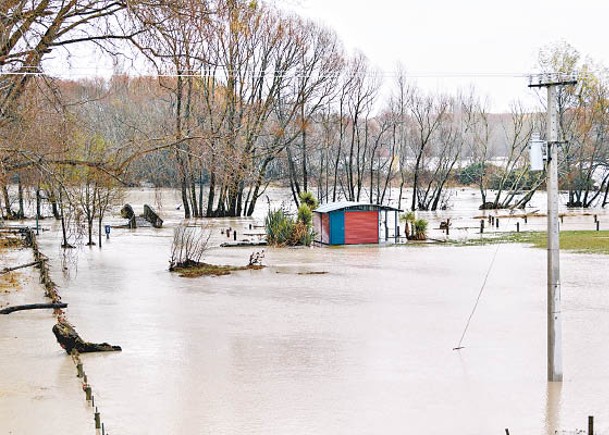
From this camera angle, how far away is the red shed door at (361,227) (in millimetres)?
39750

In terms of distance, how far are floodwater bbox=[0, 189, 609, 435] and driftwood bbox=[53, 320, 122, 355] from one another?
9.5 inches

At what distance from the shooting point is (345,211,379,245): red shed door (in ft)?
130

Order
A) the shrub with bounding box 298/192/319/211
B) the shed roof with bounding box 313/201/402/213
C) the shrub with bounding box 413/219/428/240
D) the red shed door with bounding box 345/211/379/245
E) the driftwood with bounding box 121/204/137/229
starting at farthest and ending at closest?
the driftwood with bounding box 121/204/137/229 < the shrub with bounding box 298/192/319/211 < the shrub with bounding box 413/219/428/240 < the red shed door with bounding box 345/211/379/245 < the shed roof with bounding box 313/201/402/213

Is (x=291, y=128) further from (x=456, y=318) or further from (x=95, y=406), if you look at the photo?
(x=95, y=406)

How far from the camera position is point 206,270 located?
28875 millimetres

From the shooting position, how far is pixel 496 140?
94.1 m

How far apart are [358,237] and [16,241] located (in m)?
14.5

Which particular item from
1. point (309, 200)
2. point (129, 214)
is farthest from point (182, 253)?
point (129, 214)

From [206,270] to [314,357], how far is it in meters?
14.3

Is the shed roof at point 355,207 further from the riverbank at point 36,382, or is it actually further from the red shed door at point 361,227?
the riverbank at point 36,382

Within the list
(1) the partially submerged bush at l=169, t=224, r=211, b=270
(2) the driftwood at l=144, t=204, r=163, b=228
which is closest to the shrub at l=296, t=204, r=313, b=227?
(1) the partially submerged bush at l=169, t=224, r=211, b=270

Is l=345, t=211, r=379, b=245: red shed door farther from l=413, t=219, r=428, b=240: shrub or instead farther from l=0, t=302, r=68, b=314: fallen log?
l=0, t=302, r=68, b=314: fallen log

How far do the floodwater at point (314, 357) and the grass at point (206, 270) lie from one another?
2.79 ft

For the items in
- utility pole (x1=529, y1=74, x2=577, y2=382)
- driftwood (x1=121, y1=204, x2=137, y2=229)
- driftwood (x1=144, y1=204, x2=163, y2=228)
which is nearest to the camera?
utility pole (x1=529, y1=74, x2=577, y2=382)
